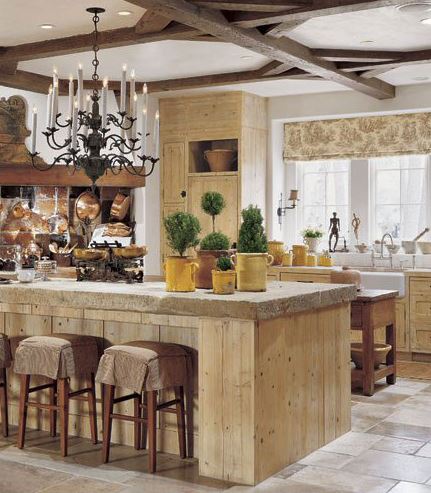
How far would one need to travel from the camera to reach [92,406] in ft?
15.5

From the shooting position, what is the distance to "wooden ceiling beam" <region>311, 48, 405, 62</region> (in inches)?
259

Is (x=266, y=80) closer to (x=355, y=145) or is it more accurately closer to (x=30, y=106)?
(x=355, y=145)

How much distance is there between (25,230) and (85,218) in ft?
2.08

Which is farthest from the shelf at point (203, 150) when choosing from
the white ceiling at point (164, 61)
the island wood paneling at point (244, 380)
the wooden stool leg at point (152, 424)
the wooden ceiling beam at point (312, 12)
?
the wooden stool leg at point (152, 424)

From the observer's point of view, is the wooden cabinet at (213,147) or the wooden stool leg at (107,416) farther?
the wooden cabinet at (213,147)

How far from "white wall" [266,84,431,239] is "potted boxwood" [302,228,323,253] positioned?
0.49m

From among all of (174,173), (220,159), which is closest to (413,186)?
(220,159)

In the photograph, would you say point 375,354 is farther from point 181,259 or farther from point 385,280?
point 181,259

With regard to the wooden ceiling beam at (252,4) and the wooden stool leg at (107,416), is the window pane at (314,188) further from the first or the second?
the wooden stool leg at (107,416)

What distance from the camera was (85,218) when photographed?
8.23 metres

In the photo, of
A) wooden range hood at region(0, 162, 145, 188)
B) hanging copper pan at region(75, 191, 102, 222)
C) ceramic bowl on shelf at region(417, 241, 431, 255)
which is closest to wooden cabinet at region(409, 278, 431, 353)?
ceramic bowl on shelf at region(417, 241, 431, 255)

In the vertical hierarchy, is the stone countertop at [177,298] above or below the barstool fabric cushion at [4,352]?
above

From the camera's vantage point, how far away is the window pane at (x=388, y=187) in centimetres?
878

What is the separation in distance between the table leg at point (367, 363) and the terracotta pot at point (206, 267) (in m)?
2.02
